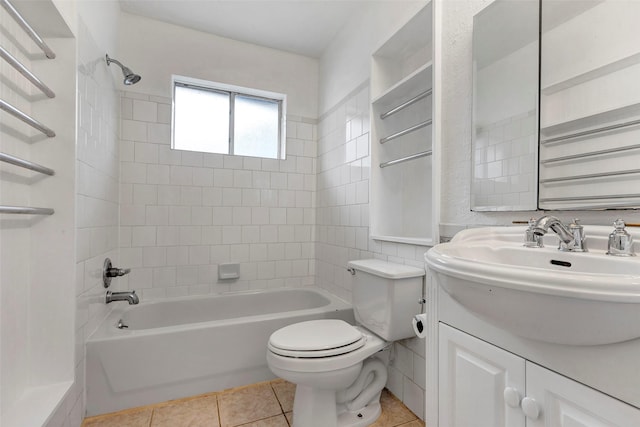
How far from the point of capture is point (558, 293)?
52cm

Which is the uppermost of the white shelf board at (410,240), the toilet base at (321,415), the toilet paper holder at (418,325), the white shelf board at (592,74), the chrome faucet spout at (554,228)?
the white shelf board at (592,74)

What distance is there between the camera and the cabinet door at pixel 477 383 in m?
0.70

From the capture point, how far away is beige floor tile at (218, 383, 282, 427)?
155 centimetres

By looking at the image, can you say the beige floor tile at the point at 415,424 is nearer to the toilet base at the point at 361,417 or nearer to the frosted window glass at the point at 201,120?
the toilet base at the point at 361,417

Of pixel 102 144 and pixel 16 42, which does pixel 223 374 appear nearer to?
pixel 102 144

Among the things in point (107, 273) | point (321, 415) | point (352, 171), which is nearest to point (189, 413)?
point (321, 415)

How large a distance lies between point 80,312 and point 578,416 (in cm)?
183

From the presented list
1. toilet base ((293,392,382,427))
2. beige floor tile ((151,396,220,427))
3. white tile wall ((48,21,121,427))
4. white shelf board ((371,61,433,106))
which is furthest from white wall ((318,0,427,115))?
beige floor tile ((151,396,220,427))

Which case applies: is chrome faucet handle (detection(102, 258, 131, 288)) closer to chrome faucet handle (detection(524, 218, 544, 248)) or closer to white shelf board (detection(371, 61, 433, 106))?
white shelf board (detection(371, 61, 433, 106))

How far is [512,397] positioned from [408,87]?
60.1 inches

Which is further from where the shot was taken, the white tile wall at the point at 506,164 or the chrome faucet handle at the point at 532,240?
the white tile wall at the point at 506,164

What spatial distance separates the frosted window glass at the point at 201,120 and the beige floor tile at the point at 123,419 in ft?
6.01

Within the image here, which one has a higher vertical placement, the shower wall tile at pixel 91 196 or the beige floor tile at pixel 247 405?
the shower wall tile at pixel 91 196

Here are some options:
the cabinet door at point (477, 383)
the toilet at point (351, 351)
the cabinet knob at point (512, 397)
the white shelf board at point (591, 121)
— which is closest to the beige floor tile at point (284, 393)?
the toilet at point (351, 351)
